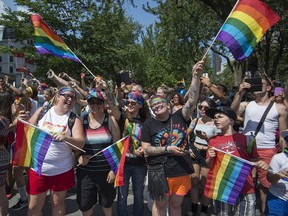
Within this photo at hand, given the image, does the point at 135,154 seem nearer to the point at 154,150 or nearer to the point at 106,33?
the point at 154,150

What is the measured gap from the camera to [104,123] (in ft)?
12.3

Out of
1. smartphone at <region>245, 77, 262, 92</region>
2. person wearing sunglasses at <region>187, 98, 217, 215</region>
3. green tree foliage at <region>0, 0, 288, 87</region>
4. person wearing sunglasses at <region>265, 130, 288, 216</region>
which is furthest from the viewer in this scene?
green tree foliage at <region>0, 0, 288, 87</region>

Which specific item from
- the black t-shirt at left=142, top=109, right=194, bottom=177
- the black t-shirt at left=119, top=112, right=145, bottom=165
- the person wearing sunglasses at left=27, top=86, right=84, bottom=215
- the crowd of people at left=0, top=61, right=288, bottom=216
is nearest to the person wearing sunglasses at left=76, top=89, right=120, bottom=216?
the crowd of people at left=0, top=61, right=288, bottom=216

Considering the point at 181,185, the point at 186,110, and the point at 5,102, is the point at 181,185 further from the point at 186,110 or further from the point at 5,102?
the point at 5,102

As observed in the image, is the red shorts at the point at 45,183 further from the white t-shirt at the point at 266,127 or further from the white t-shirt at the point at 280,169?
the white t-shirt at the point at 266,127

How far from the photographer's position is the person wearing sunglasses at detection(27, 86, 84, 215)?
11.6 feet

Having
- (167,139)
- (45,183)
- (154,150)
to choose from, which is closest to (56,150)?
(45,183)

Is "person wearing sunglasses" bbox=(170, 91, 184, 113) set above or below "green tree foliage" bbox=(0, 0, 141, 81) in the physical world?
below

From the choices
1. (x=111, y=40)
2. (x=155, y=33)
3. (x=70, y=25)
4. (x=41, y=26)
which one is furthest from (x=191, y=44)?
(x=41, y=26)

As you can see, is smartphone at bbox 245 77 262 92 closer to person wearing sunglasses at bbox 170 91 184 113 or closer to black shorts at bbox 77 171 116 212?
person wearing sunglasses at bbox 170 91 184 113

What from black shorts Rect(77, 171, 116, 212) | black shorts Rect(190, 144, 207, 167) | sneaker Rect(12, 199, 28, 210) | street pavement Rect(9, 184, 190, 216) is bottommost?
street pavement Rect(9, 184, 190, 216)

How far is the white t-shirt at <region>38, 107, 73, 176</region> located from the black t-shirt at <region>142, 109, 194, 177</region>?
0.91m

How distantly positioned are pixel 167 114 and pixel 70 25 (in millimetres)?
20060

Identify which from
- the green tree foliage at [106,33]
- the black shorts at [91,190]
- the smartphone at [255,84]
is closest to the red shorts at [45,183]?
the black shorts at [91,190]
